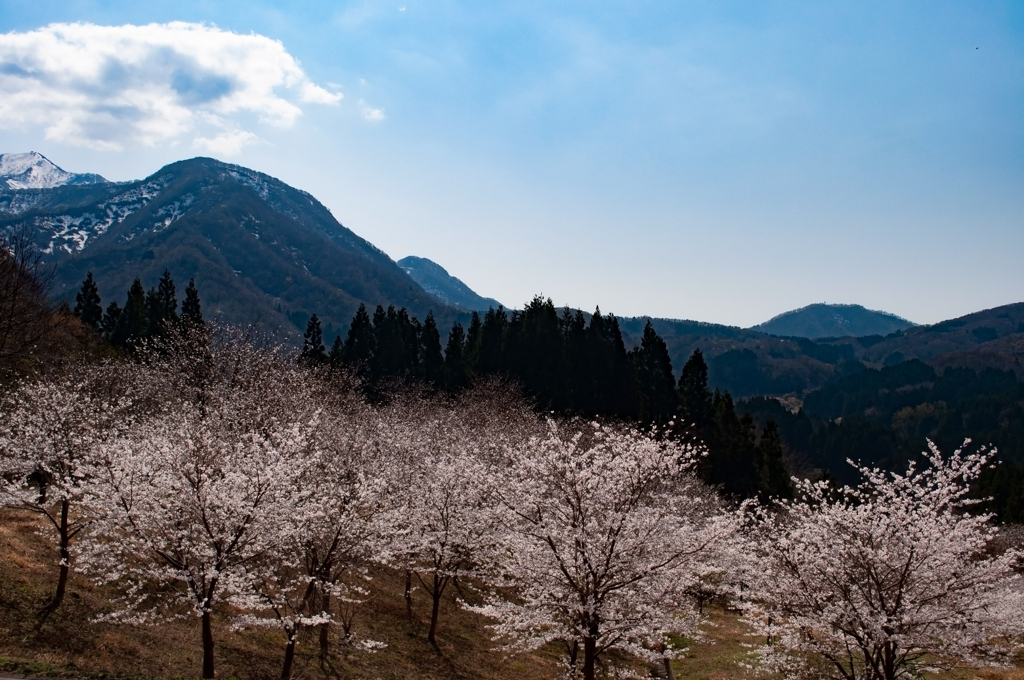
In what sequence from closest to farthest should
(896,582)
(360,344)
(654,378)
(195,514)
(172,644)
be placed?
1. (896,582)
2. (195,514)
3. (172,644)
4. (654,378)
5. (360,344)

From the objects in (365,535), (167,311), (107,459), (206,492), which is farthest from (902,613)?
(167,311)

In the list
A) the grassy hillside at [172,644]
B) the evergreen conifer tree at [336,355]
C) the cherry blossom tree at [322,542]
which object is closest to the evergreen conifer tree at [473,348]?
the evergreen conifer tree at [336,355]

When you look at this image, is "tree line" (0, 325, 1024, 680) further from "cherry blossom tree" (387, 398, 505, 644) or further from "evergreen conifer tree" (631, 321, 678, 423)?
"evergreen conifer tree" (631, 321, 678, 423)

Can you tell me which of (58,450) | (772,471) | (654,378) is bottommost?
(772,471)

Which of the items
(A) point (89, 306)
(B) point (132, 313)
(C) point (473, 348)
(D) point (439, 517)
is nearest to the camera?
(D) point (439, 517)

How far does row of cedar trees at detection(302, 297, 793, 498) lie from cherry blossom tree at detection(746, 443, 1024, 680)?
43.3 metres

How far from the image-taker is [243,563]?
47.6 ft

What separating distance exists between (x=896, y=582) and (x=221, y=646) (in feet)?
60.8

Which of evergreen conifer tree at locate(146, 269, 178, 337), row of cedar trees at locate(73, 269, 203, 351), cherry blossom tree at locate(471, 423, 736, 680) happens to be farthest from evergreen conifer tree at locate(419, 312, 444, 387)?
cherry blossom tree at locate(471, 423, 736, 680)

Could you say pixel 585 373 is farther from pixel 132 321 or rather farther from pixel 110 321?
pixel 110 321

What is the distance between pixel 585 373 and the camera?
221 feet

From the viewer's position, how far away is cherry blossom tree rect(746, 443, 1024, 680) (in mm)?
13586

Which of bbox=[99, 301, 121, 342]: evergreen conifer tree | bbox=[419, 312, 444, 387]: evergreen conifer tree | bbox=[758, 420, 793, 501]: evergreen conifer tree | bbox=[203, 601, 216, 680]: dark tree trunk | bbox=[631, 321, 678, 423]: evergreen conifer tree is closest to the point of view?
bbox=[203, 601, 216, 680]: dark tree trunk

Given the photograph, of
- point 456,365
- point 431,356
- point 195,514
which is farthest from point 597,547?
point 431,356
